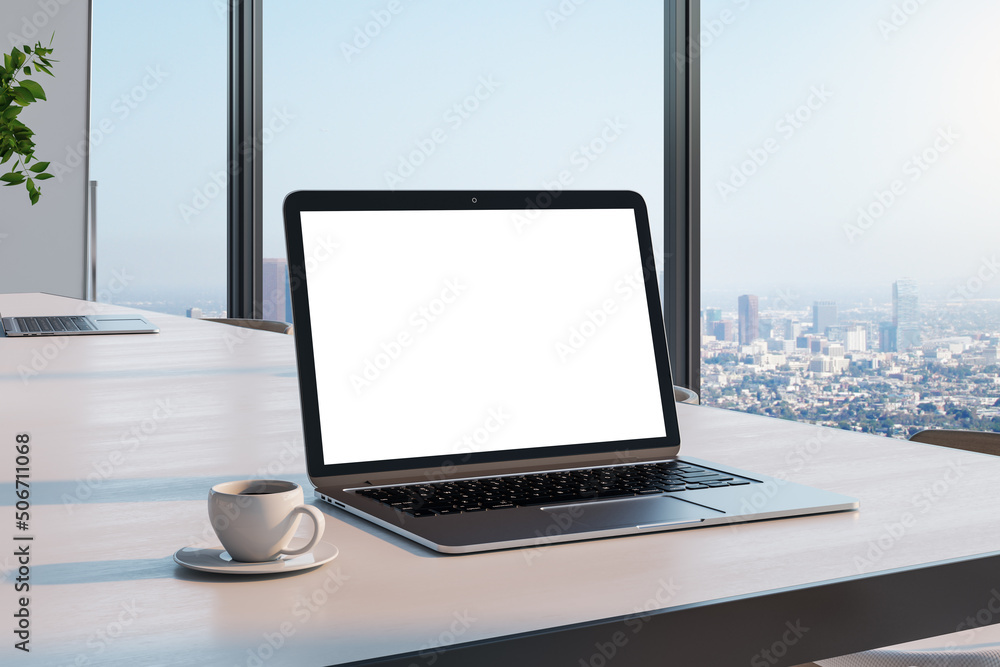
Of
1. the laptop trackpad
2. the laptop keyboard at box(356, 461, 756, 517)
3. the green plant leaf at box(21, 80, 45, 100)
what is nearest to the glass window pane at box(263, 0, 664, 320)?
the green plant leaf at box(21, 80, 45, 100)

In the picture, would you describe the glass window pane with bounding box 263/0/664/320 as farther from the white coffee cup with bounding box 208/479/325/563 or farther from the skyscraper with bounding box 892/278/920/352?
the white coffee cup with bounding box 208/479/325/563

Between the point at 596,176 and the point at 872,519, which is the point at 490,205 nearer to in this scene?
→ the point at 872,519

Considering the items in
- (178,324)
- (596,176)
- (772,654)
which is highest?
(596,176)

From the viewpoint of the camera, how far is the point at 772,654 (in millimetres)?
644

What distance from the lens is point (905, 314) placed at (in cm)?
274

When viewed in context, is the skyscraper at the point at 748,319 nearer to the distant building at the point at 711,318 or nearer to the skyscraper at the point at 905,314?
the distant building at the point at 711,318

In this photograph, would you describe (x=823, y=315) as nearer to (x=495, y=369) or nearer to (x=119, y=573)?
(x=495, y=369)

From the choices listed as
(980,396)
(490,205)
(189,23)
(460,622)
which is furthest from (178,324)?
(189,23)

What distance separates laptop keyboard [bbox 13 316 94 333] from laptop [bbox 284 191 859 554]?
1833 mm

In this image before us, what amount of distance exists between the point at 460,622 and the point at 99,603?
0.23 m

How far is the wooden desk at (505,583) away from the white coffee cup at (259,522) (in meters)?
0.02

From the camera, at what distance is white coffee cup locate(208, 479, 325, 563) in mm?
652

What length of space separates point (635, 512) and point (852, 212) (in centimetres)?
235

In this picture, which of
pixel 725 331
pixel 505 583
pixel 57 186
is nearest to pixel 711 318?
pixel 725 331
